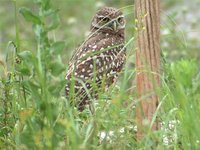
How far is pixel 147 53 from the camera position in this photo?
464 cm

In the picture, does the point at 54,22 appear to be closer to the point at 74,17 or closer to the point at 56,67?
the point at 56,67

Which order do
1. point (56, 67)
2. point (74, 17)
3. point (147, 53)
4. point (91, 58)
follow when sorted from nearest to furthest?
point (56, 67)
point (147, 53)
point (91, 58)
point (74, 17)

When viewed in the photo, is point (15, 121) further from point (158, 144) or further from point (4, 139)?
point (158, 144)

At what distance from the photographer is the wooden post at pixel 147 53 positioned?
4.59m

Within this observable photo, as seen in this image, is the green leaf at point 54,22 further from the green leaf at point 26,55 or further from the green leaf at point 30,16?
the green leaf at point 26,55

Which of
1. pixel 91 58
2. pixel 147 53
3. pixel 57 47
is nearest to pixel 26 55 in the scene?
pixel 57 47

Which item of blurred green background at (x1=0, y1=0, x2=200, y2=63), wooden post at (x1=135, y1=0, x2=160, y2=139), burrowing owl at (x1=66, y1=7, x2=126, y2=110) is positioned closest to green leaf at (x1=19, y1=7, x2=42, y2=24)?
wooden post at (x1=135, y1=0, x2=160, y2=139)

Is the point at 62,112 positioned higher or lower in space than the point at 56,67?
lower

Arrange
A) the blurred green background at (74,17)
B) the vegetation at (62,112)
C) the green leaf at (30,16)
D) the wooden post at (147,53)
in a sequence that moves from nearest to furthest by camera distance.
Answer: the vegetation at (62,112)
the green leaf at (30,16)
the wooden post at (147,53)
the blurred green background at (74,17)

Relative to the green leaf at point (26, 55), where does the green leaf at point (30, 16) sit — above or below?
above

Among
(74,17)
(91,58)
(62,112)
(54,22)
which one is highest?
(74,17)

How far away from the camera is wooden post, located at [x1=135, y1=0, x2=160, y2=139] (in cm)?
459

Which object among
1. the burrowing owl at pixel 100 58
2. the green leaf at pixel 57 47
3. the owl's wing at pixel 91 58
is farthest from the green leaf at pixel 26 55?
the owl's wing at pixel 91 58

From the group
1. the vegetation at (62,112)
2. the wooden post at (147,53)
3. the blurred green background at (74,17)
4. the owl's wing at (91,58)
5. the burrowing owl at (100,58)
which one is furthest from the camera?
the blurred green background at (74,17)
